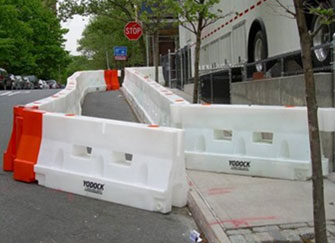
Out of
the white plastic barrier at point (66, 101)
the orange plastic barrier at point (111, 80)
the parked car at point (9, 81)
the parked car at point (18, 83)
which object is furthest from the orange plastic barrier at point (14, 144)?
the parked car at point (18, 83)

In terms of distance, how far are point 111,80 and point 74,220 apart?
71.6 feet

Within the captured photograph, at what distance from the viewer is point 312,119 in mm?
3889

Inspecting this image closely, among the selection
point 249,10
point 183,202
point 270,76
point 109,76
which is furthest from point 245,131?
point 109,76

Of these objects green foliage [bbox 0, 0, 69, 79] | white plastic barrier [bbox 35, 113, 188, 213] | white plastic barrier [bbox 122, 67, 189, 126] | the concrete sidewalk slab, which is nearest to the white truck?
white plastic barrier [bbox 122, 67, 189, 126]

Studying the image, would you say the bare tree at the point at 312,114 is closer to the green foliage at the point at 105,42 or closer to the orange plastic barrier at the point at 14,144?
the orange plastic barrier at the point at 14,144

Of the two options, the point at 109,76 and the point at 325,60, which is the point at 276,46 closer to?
the point at 325,60

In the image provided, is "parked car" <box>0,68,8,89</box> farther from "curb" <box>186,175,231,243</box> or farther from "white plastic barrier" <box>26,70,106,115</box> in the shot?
"curb" <box>186,175,231,243</box>

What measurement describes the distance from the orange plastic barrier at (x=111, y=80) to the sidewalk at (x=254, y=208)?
19961 millimetres

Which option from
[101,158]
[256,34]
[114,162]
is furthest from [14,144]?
[256,34]

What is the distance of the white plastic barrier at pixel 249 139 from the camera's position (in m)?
6.48

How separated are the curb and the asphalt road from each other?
0.11 m

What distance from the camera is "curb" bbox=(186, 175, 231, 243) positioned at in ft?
14.8

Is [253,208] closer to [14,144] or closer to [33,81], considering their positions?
[14,144]

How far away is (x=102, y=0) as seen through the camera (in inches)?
1284
